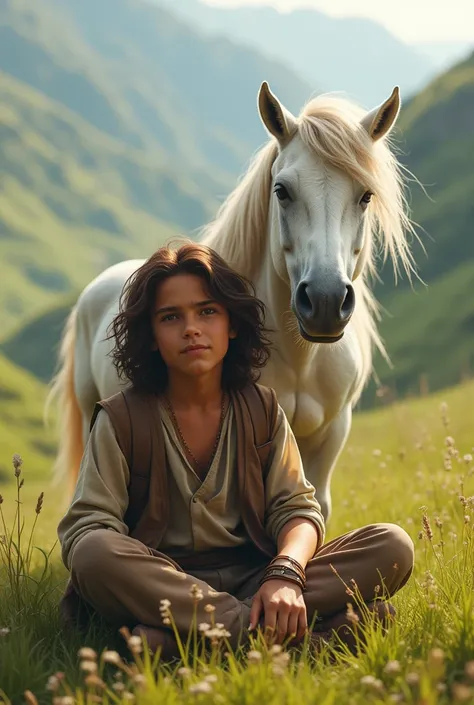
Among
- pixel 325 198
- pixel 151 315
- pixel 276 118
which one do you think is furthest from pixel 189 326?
pixel 276 118

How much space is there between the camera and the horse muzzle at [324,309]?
12.5ft

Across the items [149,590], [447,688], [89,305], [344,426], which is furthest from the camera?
[89,305]

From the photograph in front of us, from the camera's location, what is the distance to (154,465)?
12.6 ft

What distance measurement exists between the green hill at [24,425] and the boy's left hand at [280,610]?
52.9m

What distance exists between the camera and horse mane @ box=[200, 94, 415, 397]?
428cm

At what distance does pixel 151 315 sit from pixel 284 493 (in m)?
0.98

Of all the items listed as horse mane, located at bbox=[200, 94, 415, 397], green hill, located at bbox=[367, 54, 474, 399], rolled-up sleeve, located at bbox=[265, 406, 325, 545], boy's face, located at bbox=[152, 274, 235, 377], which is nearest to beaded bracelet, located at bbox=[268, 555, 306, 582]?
rolled-up sleeve, located at bbox=[265, 406, 325, 545]

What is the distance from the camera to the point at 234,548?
3984 millimetres

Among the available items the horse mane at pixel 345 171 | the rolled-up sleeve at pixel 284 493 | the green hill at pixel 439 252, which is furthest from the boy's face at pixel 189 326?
the green hill at pixel 439 252

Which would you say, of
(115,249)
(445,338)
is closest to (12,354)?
(445,338)

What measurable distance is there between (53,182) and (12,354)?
9845 centimetres

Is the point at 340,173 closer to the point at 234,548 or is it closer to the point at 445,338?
the point at 234,548

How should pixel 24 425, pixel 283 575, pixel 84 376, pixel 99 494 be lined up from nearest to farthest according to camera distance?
pixel 283 575, pixel 99 494, pixel 84 376, pixel 24 425

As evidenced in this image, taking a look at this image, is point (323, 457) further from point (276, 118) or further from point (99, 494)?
point (276, 118)
